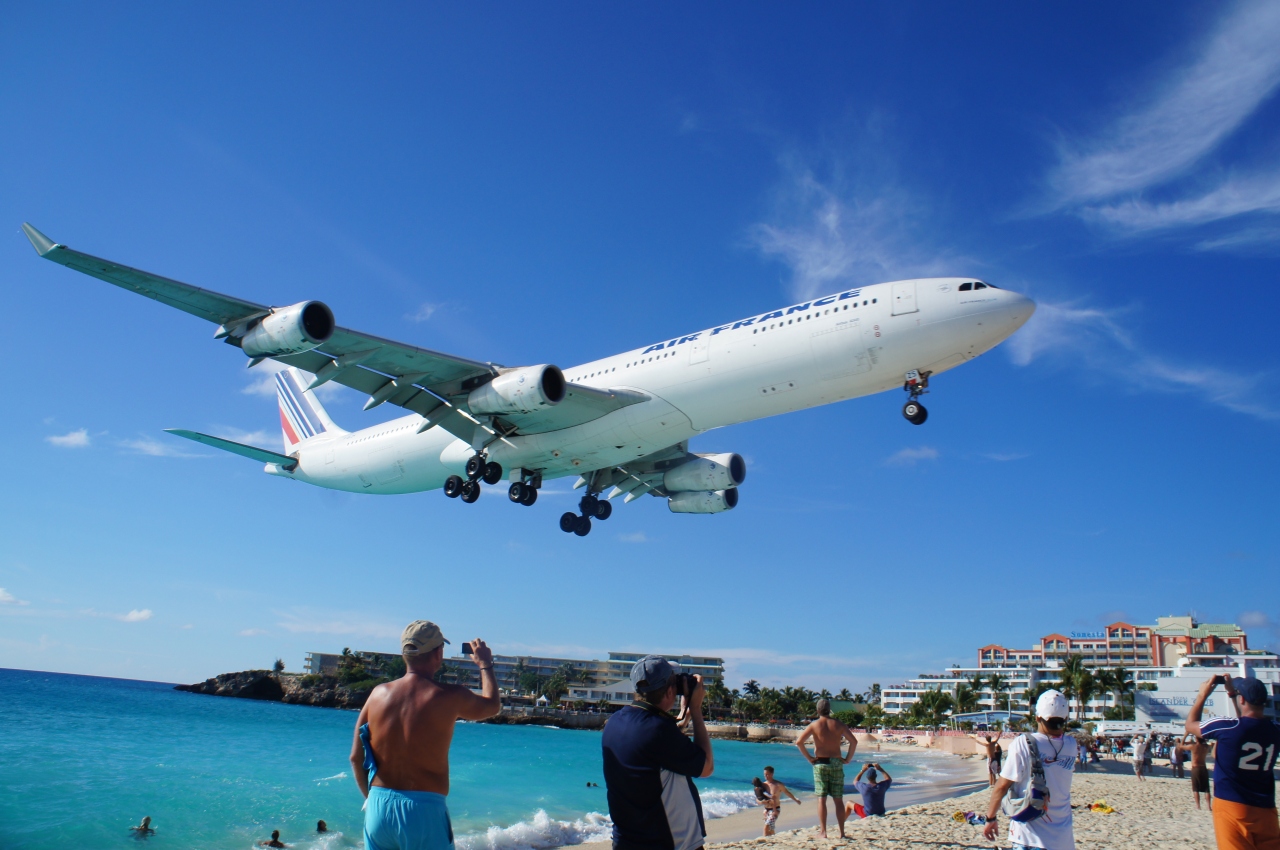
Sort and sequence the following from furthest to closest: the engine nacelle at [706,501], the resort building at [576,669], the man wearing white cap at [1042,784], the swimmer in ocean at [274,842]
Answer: the resort building at [576,669] < the engine nacelle at [706,501] < the swimmer in ocean at [274,842] < the man wearing white cap at [1042,784]

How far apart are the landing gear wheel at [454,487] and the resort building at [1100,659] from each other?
3842 inches

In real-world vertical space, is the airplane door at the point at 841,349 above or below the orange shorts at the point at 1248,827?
above

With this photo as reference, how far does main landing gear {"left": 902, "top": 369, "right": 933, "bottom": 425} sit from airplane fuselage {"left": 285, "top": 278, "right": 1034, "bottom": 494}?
7.5 inches

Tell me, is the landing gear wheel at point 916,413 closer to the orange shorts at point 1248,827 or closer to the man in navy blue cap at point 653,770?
the orange shorts at point 1248,827

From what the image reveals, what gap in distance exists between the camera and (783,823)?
86.0 feet

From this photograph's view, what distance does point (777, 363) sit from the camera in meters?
20.6

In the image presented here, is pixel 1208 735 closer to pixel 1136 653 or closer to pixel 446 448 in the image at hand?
pixel 446 448

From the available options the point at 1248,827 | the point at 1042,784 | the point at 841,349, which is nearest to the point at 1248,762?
the point at 1248,827

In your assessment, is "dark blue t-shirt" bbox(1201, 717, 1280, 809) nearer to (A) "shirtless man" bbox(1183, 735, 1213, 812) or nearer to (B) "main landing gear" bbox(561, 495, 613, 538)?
(A) "shirtless man" bbox(1183, 735, 1213, 812)

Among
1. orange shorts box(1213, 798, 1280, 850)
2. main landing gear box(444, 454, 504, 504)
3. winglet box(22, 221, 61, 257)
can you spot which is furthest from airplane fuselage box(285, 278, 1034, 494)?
orange shorts box(1213, 798, 1280, 850)

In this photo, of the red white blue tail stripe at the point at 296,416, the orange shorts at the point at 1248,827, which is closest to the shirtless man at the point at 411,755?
the orange shorts at the point at 1248,827

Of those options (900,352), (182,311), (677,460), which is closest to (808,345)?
(900,352)

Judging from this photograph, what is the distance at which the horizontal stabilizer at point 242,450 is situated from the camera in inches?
1076

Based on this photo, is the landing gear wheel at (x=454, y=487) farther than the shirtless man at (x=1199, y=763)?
Yes
